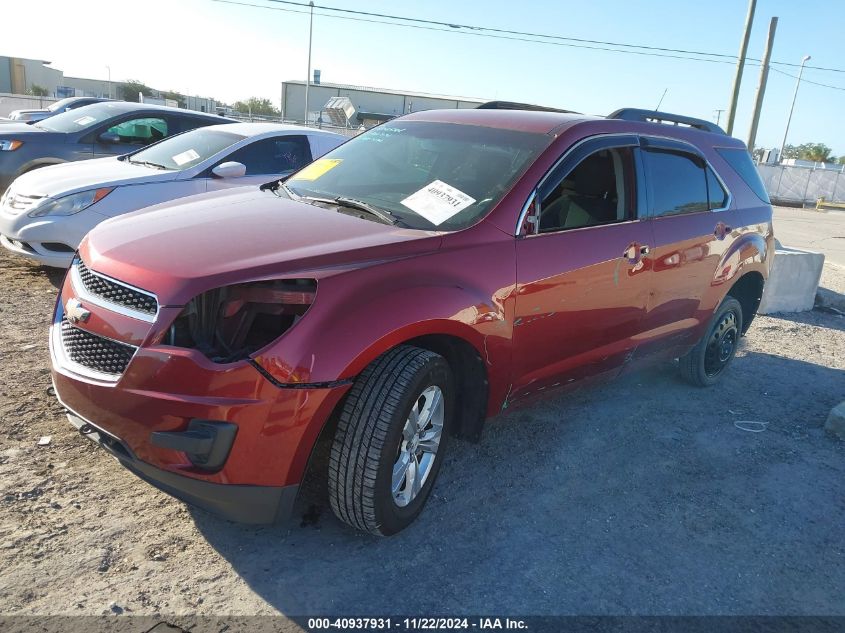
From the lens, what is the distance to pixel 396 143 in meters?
4.02

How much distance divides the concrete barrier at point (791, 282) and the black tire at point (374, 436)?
6599mm

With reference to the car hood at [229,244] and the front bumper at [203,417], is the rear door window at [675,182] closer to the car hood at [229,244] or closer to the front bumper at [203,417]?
the car hood at [229,244]

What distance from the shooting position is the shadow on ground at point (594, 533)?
2637mm

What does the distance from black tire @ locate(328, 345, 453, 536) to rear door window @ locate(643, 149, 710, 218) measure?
2.17 metres

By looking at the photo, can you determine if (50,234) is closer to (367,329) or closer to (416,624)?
(367,329)

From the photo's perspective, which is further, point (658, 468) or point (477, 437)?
point (658, 468)

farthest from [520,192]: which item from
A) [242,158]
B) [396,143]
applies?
[242,158]

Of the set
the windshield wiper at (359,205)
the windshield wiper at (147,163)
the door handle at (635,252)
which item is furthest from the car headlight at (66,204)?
the door handle at (635,252)

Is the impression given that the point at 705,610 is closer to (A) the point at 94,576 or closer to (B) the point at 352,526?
(B) the point at 352,526

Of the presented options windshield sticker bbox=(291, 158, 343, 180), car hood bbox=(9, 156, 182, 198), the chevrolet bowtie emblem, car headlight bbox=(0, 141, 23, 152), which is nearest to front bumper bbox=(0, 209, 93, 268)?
car hood bbox=(9, 156, 182, 198)

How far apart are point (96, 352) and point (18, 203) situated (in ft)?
13.9

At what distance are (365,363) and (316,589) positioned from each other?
0.90 meters

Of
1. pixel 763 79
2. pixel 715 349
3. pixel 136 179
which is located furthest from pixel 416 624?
pixel 763 79

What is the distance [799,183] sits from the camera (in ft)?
105
